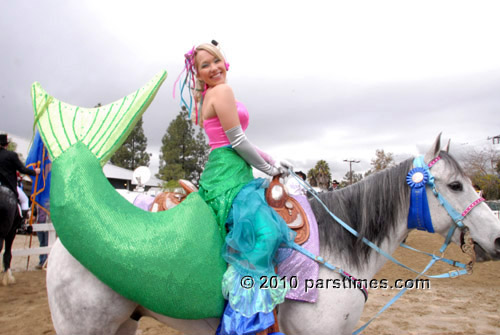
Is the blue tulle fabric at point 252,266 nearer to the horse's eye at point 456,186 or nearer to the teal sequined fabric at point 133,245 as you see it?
the teal sequined fabric at point 133,245

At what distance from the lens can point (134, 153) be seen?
114ft

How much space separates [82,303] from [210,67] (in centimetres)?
179

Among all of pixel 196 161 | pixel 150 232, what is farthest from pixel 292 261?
pixel 196 161

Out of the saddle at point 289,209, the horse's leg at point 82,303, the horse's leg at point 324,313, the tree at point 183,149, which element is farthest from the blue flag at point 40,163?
the tree at point 183,149

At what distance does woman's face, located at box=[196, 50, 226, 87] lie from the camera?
229 centimetres

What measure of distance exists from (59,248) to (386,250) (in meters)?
2.33

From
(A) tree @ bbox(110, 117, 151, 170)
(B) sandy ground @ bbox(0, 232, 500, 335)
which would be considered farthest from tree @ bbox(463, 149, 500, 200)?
(A) tree @ bbox(110, 117, 151, 170)

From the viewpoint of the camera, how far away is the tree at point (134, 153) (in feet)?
112

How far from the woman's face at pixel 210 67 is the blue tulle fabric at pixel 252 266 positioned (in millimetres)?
1010

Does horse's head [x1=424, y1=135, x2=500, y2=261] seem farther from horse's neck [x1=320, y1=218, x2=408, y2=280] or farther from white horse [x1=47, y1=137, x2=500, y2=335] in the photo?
horse's neck [x1=320, y1=218, x2=408, y2=280]

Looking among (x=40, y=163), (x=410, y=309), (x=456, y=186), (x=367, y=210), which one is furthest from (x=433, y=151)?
(x=410, y=309)

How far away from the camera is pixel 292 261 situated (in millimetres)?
2008

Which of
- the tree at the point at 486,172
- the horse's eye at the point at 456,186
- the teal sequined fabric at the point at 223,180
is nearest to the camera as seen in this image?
the teal sequined fabric at the point at 223,180

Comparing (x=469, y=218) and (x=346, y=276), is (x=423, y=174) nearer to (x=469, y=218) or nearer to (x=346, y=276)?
(x=469, y=218)
